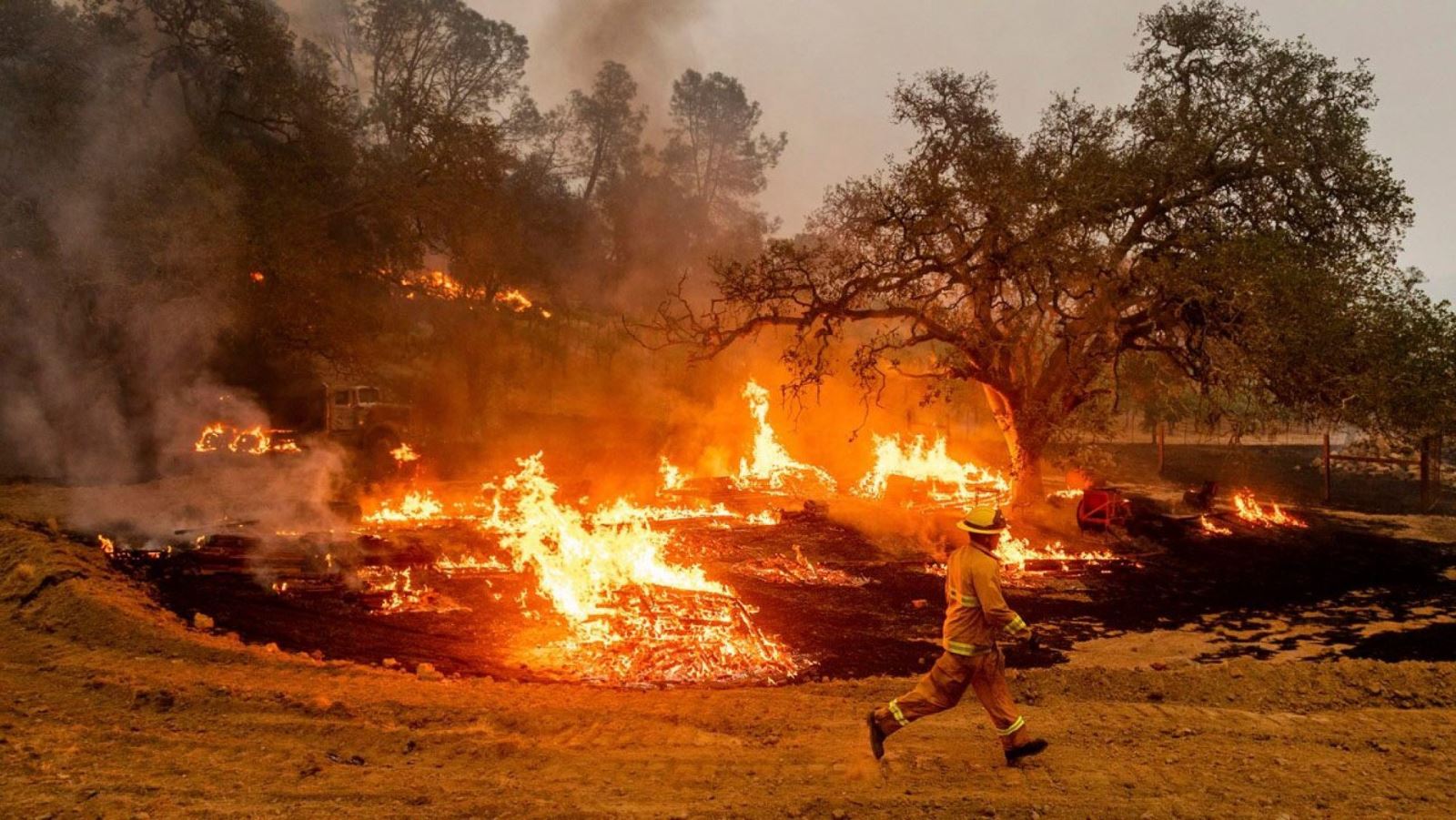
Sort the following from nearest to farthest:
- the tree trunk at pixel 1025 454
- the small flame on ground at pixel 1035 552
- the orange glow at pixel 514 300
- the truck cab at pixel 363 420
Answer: the small flame on ground at pixel 1035 552 → the tree trunk at pixel 1025 454 → the truck cab at pixel 363 420 → the orange glow at pixel 514 300

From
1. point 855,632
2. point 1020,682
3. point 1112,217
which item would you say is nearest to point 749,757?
point 1020,682

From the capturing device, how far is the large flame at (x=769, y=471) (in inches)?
876

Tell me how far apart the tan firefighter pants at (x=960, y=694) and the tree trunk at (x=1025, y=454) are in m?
12.5

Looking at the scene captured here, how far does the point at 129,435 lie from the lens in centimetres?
2162

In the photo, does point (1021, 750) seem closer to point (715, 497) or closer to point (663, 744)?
point (663, 744)

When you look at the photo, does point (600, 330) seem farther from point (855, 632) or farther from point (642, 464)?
point (855, 632)

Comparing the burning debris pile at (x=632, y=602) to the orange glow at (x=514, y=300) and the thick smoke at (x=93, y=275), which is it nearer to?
the thick smoke at (x=93, y=275)

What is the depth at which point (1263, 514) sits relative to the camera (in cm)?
1897

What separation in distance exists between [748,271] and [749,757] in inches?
452

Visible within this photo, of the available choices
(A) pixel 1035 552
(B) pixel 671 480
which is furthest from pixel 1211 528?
(B) pixel 671 480

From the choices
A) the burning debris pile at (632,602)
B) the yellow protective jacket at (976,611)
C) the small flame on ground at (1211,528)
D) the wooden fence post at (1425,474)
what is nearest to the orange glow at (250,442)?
the burning debris pile at (632,602)

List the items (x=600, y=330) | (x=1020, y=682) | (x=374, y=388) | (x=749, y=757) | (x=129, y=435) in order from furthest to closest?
(x=600, y=330) < (x=374, y=388) < (x=129, y=435) < (x=1020, y=682) < (x=749, y=757)

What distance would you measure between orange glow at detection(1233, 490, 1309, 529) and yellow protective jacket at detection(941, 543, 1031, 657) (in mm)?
16779

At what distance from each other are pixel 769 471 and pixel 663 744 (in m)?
18.3
